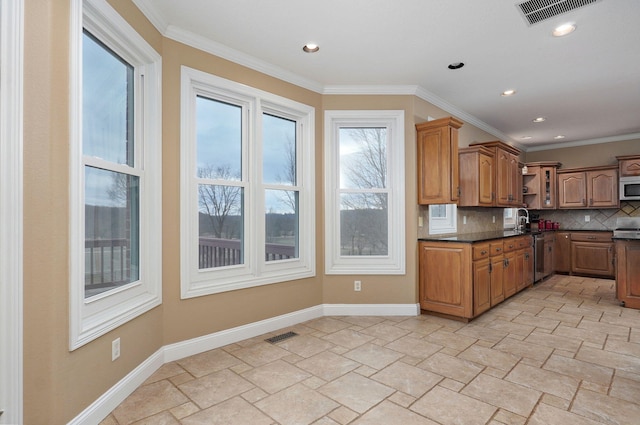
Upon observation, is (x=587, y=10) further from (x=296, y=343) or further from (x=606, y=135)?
(x=606, y=135)

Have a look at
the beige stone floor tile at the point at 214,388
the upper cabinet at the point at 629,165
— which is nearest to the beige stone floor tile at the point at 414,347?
the beige stone floor tile at the point at 214,388

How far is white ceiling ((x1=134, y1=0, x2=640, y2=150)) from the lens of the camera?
2.55m

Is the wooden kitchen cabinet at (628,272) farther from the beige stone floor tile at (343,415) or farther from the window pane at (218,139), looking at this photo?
the window pane at (218,139)

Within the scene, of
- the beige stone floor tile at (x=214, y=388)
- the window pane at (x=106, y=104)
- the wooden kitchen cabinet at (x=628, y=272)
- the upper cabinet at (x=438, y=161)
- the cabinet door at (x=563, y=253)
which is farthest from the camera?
the cabinet door at (x=563, y=253)

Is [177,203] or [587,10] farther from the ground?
[587,10]

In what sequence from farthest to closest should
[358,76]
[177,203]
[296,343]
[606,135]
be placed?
[606,135] < [358,76] < [296,343] < [177,203]

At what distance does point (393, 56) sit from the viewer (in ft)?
10.8

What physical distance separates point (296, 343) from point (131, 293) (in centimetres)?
149

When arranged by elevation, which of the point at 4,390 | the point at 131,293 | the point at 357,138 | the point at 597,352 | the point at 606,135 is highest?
the point at 606,135

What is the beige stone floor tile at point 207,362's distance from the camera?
8.55 ft

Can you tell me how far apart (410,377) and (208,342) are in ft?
5.62

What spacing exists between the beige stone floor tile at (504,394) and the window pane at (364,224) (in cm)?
191

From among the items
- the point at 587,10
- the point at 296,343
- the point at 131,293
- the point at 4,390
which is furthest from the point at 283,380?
the point at 587,10

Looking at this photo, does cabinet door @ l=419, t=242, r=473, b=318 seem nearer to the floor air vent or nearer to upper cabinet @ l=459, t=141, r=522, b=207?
upper cabinet @ l=459, t=141, r=522, b=207
